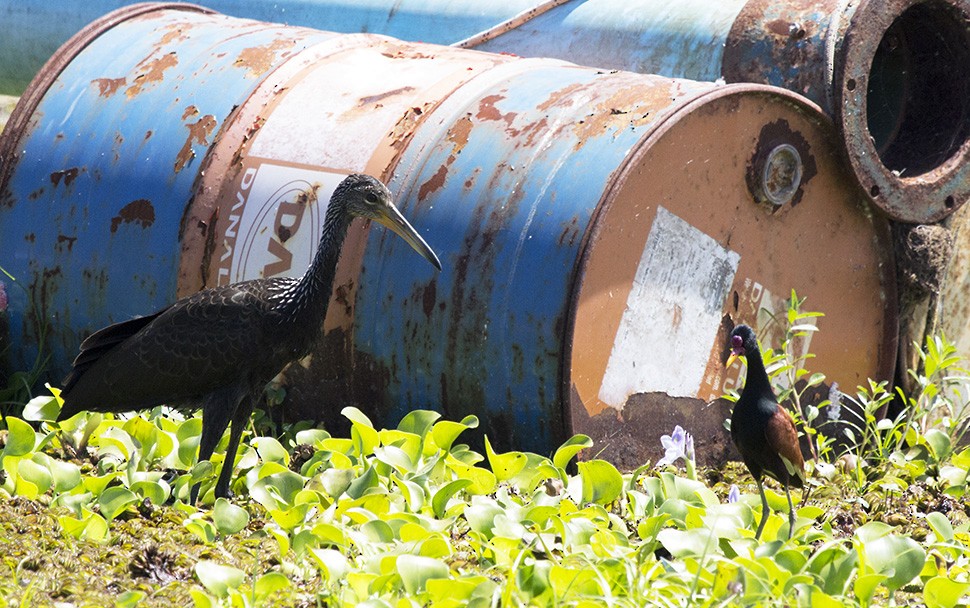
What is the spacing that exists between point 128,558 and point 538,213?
1544 mm

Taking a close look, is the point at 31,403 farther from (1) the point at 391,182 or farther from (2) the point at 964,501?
(2) the point at 964,501

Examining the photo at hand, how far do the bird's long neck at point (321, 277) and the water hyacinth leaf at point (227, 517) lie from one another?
27.2 inches

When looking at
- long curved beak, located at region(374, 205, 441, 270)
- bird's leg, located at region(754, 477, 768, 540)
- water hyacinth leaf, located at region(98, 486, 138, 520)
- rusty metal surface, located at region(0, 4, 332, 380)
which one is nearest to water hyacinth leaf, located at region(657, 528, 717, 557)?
bird's leg, located at region(754, 477, 768, 540)

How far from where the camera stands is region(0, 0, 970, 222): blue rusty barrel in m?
4.64

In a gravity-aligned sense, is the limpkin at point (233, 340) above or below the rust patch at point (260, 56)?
below

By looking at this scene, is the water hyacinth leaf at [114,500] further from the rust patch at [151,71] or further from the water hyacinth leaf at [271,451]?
the rust patch at [151,71]

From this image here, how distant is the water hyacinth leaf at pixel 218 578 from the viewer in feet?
9.68

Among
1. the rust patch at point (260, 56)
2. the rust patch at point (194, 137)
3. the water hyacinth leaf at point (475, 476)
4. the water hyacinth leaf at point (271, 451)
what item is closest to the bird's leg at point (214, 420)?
the water hyacinth leaf at point (271, 451)

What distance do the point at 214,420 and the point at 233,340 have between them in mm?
262

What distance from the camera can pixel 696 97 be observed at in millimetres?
4133

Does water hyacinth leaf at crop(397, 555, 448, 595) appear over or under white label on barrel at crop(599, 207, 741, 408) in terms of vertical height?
under

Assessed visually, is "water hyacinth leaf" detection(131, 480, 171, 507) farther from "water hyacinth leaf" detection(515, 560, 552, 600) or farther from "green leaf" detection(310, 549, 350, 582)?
"water hyacinth leaf" detection(515, 560, 552, 600)

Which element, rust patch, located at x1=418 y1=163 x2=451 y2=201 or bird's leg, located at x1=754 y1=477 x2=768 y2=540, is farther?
rust patch, located at x1=418 y1=163 x2=451 y2=201

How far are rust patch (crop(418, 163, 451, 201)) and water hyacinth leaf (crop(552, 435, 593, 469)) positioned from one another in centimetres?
95
